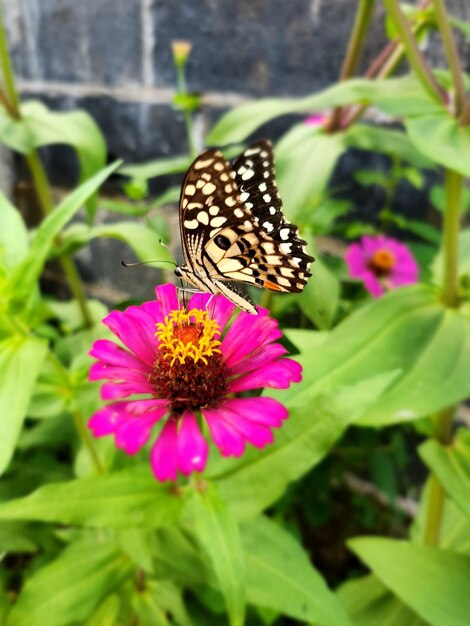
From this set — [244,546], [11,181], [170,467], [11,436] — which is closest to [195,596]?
[244,546]

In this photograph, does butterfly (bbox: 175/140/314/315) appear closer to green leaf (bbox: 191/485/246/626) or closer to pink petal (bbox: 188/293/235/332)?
pink petal (bbox: 188/293/235/332)

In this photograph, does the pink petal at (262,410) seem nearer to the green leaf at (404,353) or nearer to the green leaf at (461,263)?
the green leaf at (404,353)

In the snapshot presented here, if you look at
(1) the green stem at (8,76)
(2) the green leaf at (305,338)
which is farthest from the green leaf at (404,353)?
(1) the green stem at (8,76)

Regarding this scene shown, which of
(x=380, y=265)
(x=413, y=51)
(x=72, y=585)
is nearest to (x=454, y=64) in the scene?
(x=413, y=51)

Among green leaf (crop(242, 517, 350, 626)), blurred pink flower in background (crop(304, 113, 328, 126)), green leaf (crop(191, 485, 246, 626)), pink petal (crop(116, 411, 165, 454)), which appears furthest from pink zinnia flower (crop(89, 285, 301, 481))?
blurred pink flower in background (crop(304, 113, 328, 126))

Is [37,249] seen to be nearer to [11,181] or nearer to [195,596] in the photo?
[195,596]

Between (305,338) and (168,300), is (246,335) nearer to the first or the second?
(168,300)
